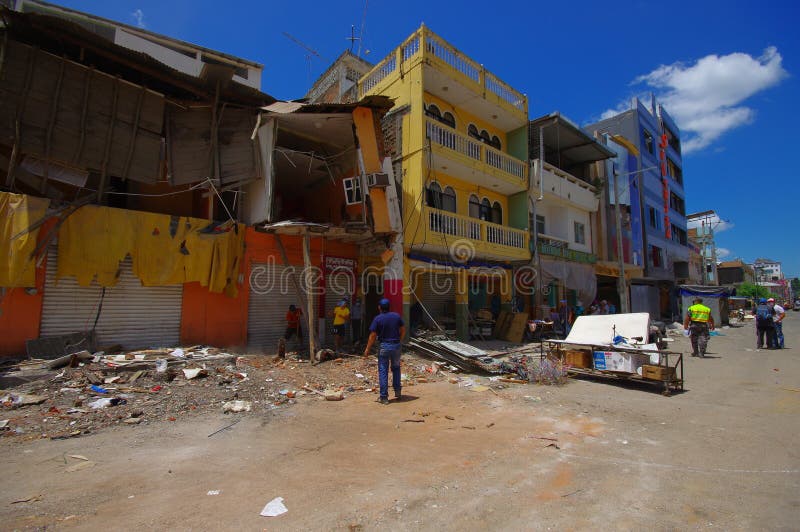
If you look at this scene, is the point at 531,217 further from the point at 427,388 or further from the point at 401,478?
the point at 401,478

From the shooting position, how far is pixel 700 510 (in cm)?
327

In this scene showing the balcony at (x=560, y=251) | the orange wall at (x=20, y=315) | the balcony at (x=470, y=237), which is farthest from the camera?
the balcony at (x=560, y=251)

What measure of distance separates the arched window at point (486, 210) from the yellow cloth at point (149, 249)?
951cm

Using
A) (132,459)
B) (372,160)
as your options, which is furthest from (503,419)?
(372,160)

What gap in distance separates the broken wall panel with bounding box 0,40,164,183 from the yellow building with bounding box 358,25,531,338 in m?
7.21

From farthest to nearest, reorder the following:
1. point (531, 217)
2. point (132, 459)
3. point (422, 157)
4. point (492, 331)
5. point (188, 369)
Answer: point (531, 217), point (492, 331), point (422, 157), point (188, 369), point (132, 459)

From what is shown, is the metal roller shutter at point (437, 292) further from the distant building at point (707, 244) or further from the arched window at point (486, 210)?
the distant building at point (707, 244)

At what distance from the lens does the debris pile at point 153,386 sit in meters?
5.85

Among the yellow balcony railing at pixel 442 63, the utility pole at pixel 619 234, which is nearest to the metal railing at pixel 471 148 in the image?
the yellow balcony railing at pixel 442 63

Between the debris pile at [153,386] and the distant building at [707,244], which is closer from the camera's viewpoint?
the debris pile at [153,386]

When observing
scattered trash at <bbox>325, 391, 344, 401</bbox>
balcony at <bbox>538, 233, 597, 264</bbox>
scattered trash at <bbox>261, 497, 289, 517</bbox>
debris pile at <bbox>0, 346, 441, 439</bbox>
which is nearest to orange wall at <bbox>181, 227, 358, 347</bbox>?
debris pile at <bbox>0, 346, 441, 439</bbox>

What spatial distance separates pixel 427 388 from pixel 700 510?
5410 millimetres

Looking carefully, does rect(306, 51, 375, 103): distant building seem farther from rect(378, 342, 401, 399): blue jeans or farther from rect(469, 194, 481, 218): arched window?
rect(378, 342, 401, 399): blue jeans

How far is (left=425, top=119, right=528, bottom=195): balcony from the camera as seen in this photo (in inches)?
540
